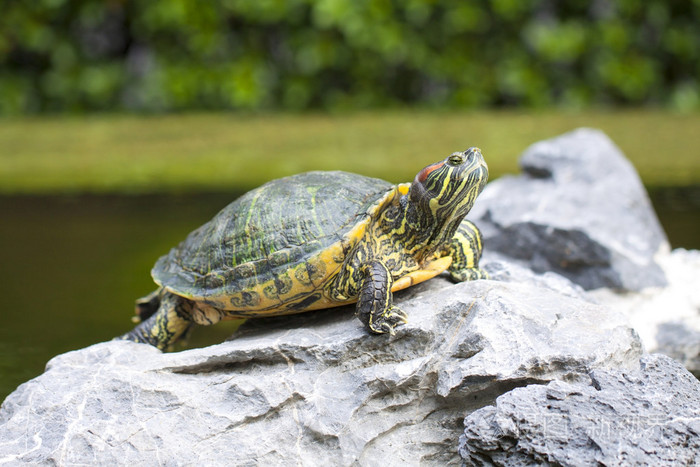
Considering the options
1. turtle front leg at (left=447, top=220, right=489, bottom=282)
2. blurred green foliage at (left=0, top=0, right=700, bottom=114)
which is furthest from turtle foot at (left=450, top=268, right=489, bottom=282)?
blurred green foliage at (left=0, top=0, right=700, bottom=114)

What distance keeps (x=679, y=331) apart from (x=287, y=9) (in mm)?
3345

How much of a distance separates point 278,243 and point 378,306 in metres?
0.28

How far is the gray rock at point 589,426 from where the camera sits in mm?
1307

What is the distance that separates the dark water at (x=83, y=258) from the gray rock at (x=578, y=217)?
1.39 feet

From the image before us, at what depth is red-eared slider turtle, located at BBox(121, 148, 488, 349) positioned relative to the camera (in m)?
1.64

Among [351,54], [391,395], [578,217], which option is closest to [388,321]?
[391,395]

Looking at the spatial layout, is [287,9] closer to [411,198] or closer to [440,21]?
[440,21]

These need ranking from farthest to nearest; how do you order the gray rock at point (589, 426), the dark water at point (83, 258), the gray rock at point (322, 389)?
1. the dark water at point (83, 258)
2. the gray rock at point (322, 389)
3. the gray rock at point (589, 426)

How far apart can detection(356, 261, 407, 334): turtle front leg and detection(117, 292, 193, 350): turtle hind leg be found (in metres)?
0.52

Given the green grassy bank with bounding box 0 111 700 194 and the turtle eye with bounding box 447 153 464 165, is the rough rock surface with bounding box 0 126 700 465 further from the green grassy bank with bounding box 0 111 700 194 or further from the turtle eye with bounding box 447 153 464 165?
the green grassy bank with bounding box 0 111 700 194

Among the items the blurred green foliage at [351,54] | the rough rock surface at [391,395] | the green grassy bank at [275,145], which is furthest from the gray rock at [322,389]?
the blurred green foliage at [351,54]

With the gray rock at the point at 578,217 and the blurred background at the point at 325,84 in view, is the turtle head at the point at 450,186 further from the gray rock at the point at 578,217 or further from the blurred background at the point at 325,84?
the blurred background at the point at 325,84

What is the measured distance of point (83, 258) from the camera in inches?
111

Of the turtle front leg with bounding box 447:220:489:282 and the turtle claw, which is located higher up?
the turtle front leg with bounding box 447:220:489:282
